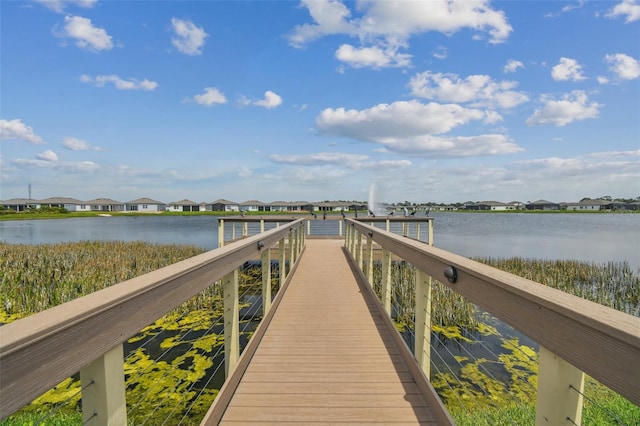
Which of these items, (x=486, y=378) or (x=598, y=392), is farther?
(x=486, y=378)

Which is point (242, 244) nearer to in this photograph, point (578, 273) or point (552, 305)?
point (552, 305)

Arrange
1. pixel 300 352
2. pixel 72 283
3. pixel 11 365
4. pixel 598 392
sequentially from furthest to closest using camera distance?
pixel 72 283 < pixel 598 392 < pixel 300 352 < pixel 11 365

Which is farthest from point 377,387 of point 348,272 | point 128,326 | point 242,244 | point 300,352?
point 348,272

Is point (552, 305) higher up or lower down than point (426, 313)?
higher up

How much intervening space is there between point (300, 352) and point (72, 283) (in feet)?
30.3

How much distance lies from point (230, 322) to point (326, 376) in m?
0.95

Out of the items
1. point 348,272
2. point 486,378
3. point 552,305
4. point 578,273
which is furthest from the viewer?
point 578,273

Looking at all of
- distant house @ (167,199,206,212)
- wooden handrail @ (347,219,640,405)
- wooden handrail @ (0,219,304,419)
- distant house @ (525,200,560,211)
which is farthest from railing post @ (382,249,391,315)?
distant house @ (525,200,560,211)

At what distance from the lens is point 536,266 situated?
42.7 feet

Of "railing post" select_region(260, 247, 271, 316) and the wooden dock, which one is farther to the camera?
"railing post" select_region(260, 247, 271, 316)

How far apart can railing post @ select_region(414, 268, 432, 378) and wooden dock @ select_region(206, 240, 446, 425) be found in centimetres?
13

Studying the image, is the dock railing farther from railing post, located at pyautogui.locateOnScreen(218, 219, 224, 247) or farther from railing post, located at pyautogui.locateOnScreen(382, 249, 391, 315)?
railing post, located at pyautogui.locateOnScreen(218, 219, 224, 247)

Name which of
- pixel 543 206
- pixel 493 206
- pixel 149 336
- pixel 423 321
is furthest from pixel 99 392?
pixel 543 206

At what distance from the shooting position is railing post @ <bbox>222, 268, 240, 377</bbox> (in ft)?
7.76
